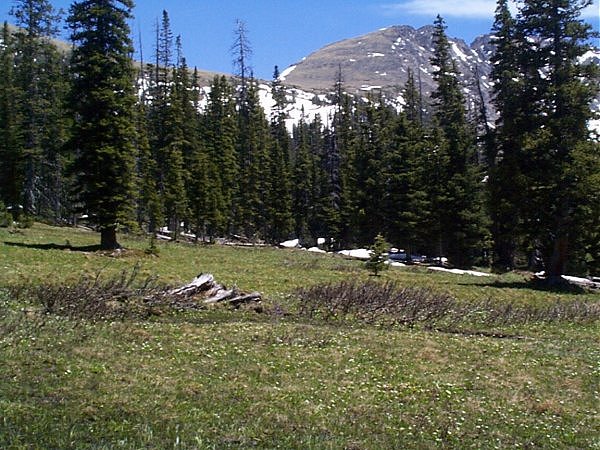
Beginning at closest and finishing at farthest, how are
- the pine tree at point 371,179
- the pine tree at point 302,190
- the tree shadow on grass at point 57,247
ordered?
the tree shadow on grass at point 57,247 < the pine tree at point 371,179 < the pine tree at point 302,190

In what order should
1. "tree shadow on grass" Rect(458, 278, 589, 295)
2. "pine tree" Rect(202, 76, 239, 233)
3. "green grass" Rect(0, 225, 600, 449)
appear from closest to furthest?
"green grass" Rect(0, 225, 600, 449)
"tree shadow on grass" Rect(458, 278, 589, 295)
"pine tree" Rect(202, 76, 239, 233)

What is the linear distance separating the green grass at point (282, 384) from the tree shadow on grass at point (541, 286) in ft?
40.7

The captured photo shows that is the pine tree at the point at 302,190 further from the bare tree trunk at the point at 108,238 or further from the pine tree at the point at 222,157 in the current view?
the bare tree trunk at the point at 108,238

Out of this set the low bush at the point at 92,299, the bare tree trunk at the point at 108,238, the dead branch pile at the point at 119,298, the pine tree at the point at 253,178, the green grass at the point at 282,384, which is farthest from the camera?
the pine tree at the point at 253,178

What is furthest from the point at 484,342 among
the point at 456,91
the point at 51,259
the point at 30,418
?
the point at 456,91

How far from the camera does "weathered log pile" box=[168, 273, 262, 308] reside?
21.5 m

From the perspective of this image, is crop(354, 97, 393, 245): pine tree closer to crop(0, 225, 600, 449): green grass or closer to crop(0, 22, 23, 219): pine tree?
crop(0, 22, 23, 219): pine tree

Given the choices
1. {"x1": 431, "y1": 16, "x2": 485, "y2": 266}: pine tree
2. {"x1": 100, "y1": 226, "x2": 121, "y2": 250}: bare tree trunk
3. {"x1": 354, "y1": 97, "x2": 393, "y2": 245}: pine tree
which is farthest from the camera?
{"x1": 354, "y1": 97, "x2": 393, "y2": 245}: pine tree

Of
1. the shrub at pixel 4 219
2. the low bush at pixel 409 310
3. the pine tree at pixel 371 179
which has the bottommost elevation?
the low bush at pixel 409 310

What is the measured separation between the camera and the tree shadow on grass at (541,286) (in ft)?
110

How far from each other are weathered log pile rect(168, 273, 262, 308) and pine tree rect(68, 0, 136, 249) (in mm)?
13739

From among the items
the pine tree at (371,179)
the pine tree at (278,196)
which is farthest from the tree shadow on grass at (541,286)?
the pine tree at (278,196)

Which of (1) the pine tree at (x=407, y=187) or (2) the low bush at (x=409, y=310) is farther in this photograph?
(1) the pine tree at (x=407, y=187)

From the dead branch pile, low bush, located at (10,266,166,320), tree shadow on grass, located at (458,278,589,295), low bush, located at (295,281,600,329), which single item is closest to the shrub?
the dead branch pile
